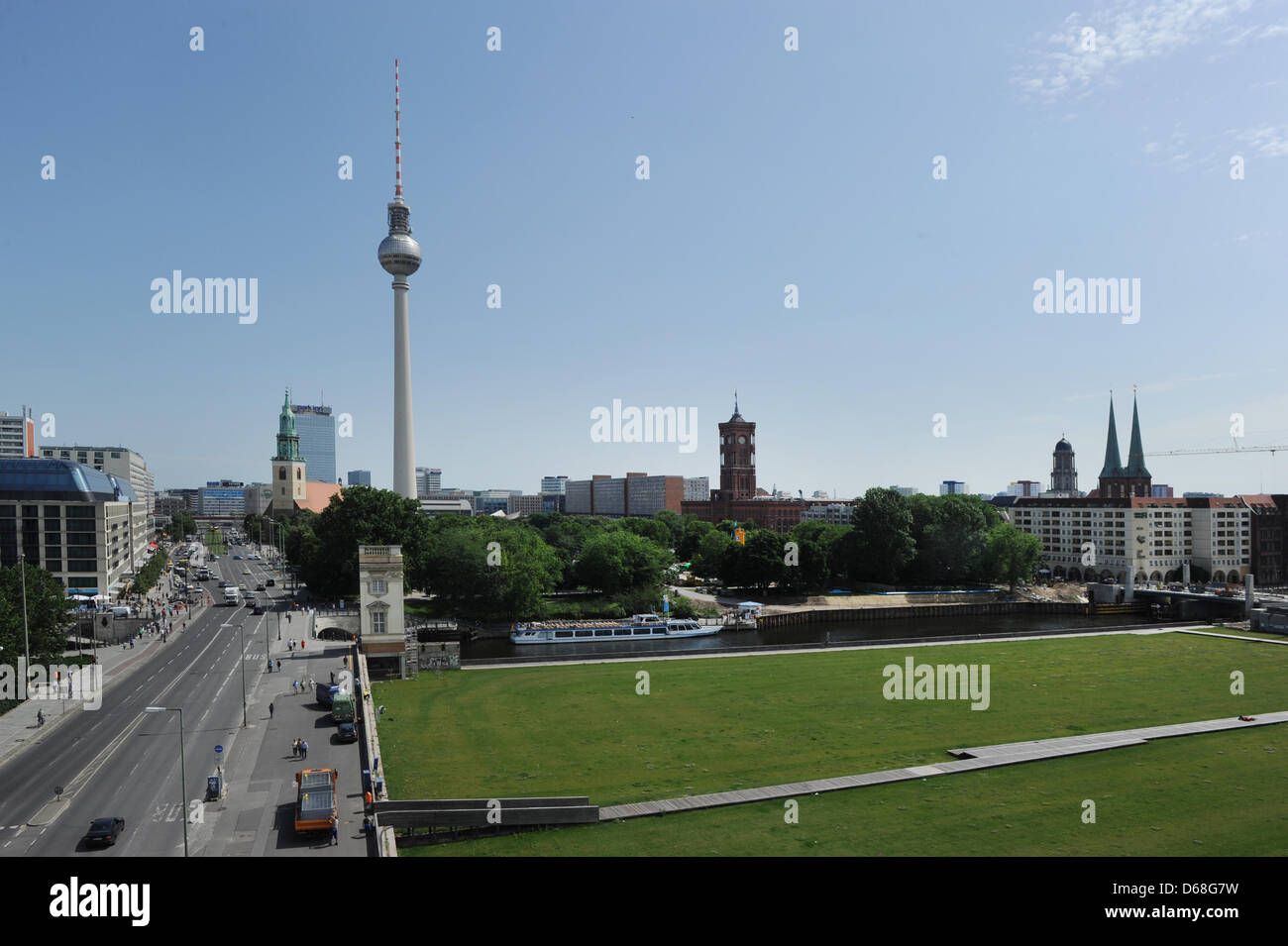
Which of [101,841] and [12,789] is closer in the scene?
[101,841]

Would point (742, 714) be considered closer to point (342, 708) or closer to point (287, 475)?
point (342, 708)

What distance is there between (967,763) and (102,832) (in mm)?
29409

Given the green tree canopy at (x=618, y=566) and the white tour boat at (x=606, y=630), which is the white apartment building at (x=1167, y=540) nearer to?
the green tree canopy at (x=618, y=566)

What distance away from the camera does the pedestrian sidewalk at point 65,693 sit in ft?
115

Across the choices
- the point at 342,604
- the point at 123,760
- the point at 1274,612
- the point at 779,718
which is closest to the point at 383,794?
the point at 123,760

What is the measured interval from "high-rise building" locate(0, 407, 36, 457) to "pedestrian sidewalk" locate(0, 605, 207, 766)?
15634 centimetres

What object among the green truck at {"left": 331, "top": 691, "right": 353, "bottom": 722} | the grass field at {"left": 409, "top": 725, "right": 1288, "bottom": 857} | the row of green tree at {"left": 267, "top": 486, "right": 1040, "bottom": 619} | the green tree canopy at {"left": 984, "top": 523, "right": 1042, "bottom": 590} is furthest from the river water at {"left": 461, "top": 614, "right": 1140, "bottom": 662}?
the grass field at {"left": 409, "top": 725, "right": 1288, "bottom": 857}

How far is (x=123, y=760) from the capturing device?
31672 mm

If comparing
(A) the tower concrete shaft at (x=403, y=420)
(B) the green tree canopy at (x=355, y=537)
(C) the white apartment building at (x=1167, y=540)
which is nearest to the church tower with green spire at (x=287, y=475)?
(A) the tower concrete shaft at (x=403, y=420)

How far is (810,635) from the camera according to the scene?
78.1 m

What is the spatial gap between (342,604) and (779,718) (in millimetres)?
48691
